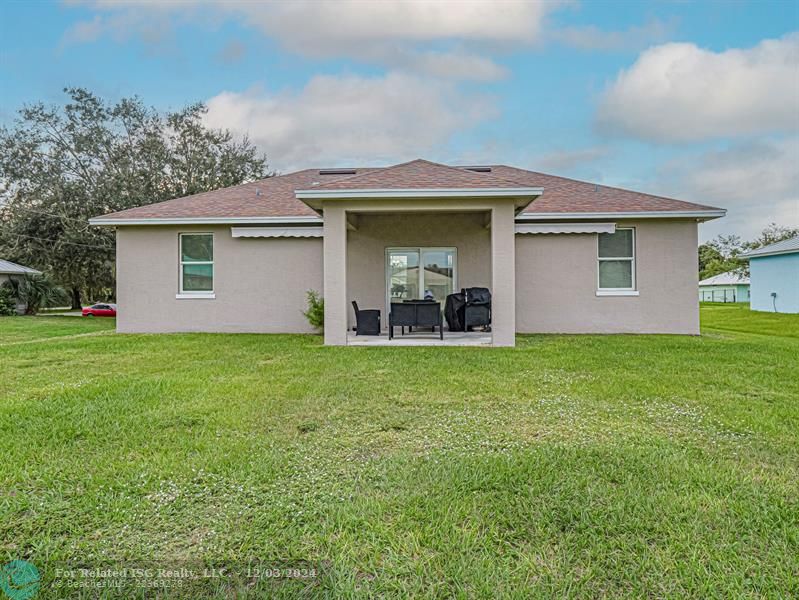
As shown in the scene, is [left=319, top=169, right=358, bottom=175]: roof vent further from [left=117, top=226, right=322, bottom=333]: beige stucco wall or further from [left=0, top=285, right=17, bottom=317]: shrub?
[left=0, top=285, right=17, bottom=317]: shrub

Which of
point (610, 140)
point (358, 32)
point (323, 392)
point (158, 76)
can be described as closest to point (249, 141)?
point (158, 76)

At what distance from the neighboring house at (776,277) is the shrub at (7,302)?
148ft

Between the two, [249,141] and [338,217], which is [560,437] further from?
[249,141]

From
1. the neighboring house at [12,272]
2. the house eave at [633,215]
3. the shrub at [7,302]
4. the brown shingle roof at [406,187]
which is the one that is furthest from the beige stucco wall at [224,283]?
the neighboring house at [12,272]

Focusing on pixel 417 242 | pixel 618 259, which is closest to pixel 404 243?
pixel 417 242

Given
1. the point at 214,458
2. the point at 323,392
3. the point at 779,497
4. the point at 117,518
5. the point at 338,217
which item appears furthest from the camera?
the point at 338,217

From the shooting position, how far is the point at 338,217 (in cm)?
1208

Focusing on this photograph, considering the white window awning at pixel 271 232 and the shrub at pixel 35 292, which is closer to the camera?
the white window awning at pixel 271 232

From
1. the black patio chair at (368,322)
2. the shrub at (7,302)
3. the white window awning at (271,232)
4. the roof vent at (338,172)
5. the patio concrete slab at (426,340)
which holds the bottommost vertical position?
the patio concrete slab at (426,340)

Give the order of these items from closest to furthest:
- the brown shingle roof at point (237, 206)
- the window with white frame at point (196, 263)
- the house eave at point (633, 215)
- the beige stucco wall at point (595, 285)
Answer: the house eave at point (633, 215), the beige stucco wall at point (595, 285), the brown shingle roof at point (237, 206), the window with white frame at point (196, 263)

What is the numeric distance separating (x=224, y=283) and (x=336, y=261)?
218 inches

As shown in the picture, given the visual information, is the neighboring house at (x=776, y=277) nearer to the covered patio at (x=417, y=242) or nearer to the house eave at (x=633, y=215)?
the house eave at (x=633, y=215)

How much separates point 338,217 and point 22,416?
305 inches

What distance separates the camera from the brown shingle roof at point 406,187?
39.3 feet
